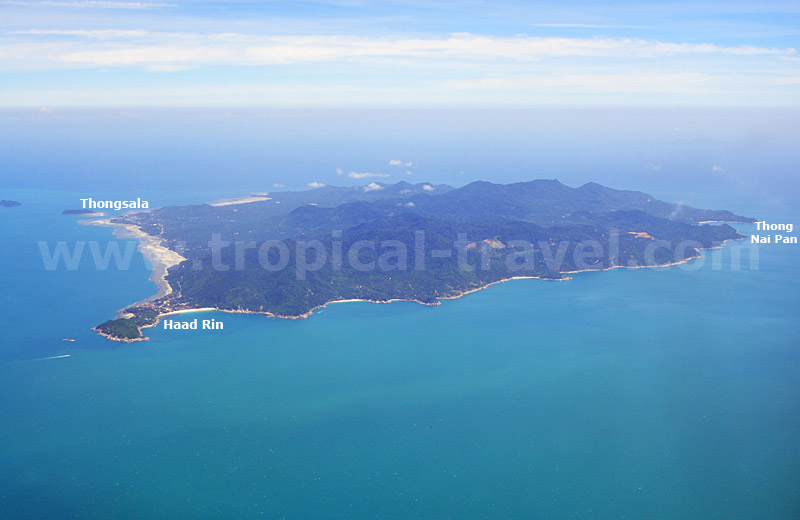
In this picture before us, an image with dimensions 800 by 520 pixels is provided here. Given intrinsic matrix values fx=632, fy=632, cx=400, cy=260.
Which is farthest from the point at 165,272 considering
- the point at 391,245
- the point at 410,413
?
the point at 410,413

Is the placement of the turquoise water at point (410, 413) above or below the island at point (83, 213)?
below

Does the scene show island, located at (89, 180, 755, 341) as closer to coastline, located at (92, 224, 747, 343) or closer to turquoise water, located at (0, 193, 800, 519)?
coastline, located at (92, 224, 747, 343)

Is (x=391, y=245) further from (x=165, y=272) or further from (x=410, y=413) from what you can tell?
(x=410, y=413)

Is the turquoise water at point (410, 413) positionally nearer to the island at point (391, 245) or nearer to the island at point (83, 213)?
the island at point (391, 245)

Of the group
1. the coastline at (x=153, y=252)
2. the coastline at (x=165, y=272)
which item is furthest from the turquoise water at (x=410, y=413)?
the coastline at (x=153, y=252)

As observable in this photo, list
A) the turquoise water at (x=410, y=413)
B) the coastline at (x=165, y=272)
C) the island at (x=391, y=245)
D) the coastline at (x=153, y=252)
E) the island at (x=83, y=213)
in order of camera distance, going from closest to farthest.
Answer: the turquoise water at (x=410, y=413)
the coastline at (x=165, y=272)
the island at (x=391, y=245)
the coastline at (x=153, y=252)
the island at (x=83, y=213)

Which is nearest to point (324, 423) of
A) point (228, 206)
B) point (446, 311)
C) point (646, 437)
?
point (646, 437)

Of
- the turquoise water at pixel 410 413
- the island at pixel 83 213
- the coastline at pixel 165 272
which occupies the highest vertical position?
the island at pixel 83 213
